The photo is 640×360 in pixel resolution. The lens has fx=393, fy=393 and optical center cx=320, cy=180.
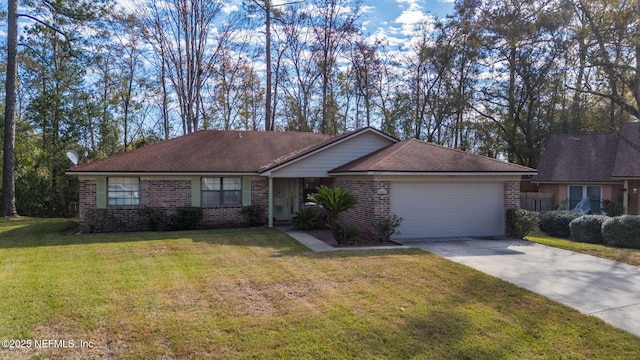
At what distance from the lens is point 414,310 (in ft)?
18.9

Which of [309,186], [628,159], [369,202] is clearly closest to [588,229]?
[369,202]

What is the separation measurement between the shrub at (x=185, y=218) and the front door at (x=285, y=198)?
3482 millimetres

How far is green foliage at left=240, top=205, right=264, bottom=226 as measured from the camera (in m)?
15.4

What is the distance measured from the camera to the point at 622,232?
12.1 m

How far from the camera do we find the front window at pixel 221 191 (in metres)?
15.5

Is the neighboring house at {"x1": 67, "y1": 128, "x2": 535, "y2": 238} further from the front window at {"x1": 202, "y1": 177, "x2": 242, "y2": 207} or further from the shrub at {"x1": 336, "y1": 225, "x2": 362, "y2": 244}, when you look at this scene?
the shrub at {"x1": 336, "y1": 225, "x2": 362, "y2": 244}

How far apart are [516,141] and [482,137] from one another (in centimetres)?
318

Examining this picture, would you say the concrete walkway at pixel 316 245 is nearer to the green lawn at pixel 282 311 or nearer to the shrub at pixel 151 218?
the green lawn at pixel 282 311

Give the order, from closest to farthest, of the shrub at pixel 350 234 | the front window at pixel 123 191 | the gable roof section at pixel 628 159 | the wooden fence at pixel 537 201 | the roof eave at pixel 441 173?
the shrub at pixel 350 234
the roof eave at pixel 441 173
the front window at pixel 123 191
the gable roof section at pixel 628 159
the wooden fence at pixel 537 201

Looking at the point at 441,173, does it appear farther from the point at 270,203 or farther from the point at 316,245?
the point at 270,203

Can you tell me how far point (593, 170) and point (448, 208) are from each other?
12.8m

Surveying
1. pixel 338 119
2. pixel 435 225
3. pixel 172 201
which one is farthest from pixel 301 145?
pixel 338 119

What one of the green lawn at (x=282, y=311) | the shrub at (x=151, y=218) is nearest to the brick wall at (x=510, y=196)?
the green lawn at (x=282, y=311)

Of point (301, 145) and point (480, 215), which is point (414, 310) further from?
point (301, 145)
